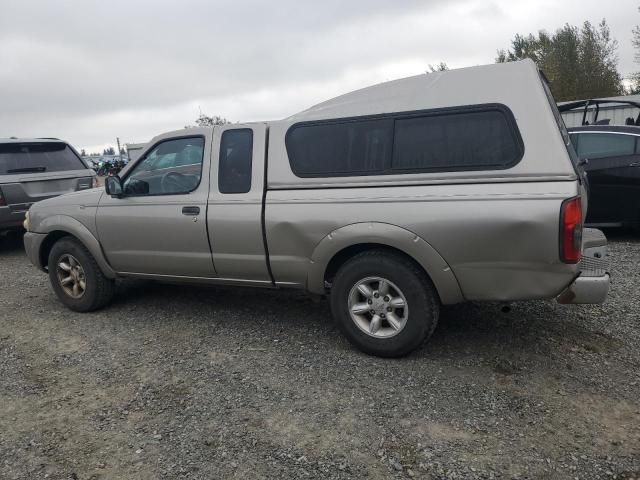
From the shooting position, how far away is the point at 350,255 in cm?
381

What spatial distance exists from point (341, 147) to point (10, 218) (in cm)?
612

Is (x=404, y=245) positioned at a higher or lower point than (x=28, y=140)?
lower

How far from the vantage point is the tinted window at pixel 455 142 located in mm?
3273

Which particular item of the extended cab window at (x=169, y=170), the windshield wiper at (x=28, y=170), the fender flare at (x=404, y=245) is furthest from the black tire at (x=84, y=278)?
the windshield wiper at (x=28, y=170)

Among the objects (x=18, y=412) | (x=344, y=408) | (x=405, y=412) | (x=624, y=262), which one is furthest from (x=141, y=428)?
(x=624, y=262)

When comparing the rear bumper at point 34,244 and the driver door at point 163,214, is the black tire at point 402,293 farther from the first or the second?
the rear bumper at point 34,244

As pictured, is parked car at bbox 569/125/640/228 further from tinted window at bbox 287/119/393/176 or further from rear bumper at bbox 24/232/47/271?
rear bumper at bbox 24/232/47/271

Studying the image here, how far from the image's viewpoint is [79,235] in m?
4.90

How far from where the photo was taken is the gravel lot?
105 inches

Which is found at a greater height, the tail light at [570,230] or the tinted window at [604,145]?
the tinted window at [604,145]

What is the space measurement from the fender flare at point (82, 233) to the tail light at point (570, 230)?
3948 mm

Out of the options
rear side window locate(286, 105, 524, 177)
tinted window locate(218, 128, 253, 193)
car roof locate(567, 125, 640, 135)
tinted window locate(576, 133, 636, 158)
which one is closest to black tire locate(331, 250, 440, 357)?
rear side window locate(286, 105, 524, 177)

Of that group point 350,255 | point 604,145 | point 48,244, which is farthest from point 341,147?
point 604,145

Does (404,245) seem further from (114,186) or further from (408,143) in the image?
(114,186)
